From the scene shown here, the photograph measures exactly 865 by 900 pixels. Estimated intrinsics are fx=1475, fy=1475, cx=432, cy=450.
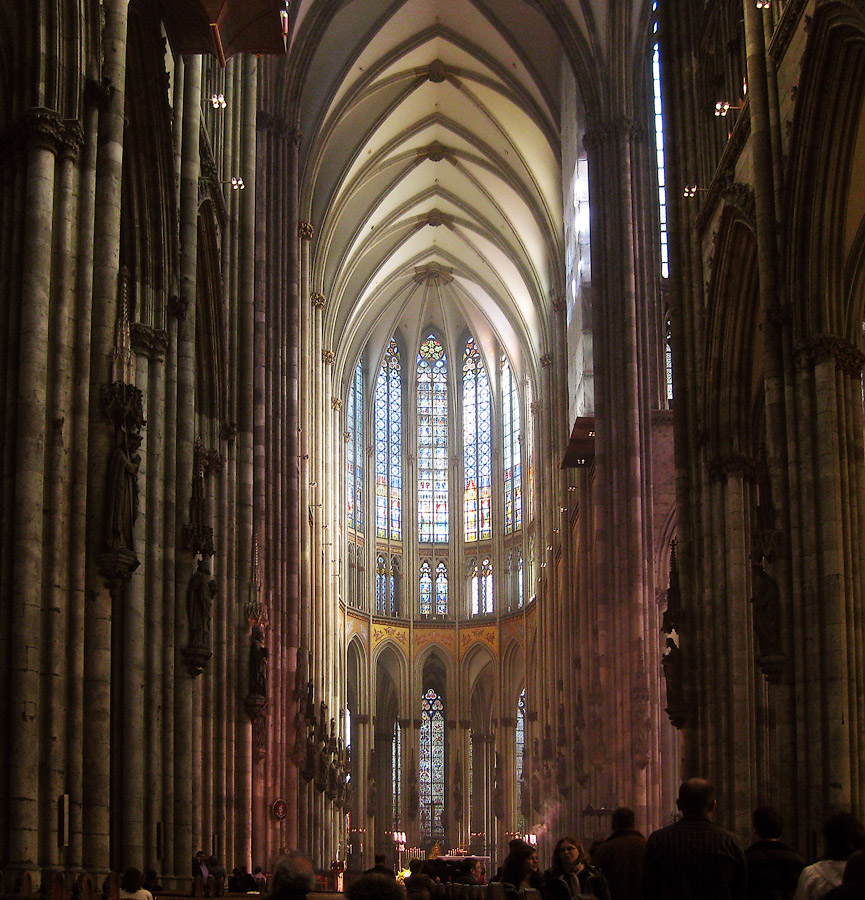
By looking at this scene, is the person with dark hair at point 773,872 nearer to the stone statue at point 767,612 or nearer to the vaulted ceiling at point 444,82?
the stone statue at point 767,612

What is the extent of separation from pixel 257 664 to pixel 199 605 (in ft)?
18.8

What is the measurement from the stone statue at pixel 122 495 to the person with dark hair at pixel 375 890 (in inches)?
376

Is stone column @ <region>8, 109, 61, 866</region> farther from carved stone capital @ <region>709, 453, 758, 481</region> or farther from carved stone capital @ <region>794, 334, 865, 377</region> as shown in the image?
carved stone capital @ <region>709, 453, 758, 481</region>

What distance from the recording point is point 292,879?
6145mm

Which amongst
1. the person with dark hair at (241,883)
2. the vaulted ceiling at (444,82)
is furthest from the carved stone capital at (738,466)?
the vaulted ceiling at (444,82)

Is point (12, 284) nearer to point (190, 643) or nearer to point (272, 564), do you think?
point (190, 643)

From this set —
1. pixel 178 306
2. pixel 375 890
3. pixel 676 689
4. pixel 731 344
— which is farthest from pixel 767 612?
pixel 375 890

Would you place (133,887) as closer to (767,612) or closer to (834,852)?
(834,852)

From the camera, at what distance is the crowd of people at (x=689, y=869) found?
611 cm

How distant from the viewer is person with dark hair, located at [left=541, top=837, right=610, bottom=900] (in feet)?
31.8

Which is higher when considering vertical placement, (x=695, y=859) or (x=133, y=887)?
(x=695, y=859)

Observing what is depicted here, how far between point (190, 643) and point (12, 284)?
22.4 ft

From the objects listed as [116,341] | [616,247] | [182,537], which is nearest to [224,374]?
[182,537]

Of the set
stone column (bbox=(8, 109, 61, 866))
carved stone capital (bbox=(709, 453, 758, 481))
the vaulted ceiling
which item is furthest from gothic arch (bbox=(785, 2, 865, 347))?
the vaulted ceiling
